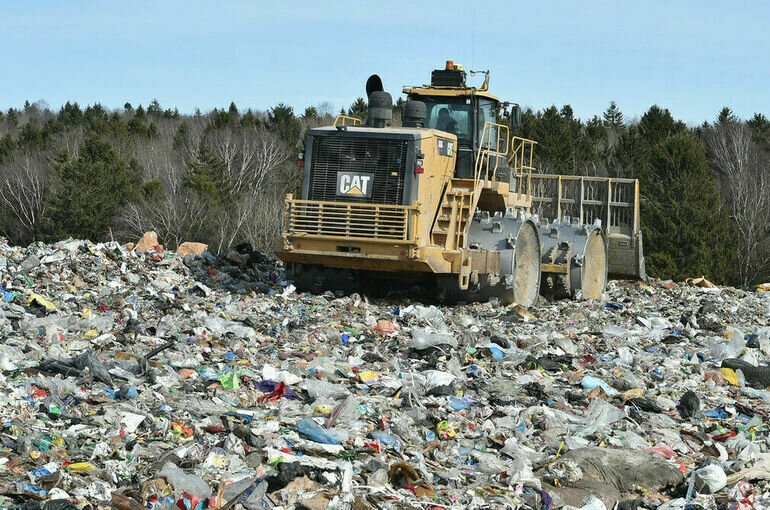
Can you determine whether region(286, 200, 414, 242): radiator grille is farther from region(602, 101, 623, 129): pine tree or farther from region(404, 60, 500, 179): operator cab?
region(602, 101, 623, 129): pine tree

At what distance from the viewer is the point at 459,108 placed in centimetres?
1313

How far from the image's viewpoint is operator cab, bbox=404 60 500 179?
42.4 feet

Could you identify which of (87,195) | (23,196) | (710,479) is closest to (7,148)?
(23,196)

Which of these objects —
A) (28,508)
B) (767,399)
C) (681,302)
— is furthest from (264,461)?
(681,302)

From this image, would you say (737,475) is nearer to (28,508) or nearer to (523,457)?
(523,457)

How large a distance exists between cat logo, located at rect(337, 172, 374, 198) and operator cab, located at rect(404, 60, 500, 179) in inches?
60.1

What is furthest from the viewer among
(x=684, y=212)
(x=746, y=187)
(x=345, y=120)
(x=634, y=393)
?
(x=746, y=187)

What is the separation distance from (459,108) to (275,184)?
33724 millimetres

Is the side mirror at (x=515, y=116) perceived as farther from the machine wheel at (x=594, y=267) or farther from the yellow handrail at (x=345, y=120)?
the machine wheel at (x=594, y=267)

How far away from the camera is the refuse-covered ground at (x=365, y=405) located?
5398mm

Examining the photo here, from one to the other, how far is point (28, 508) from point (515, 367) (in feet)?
16.4

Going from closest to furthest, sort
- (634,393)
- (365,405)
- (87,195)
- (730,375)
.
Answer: (365,405) < (634,393) < (730,375) < (87,195)

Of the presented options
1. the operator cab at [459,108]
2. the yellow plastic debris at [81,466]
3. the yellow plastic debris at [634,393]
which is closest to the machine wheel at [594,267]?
the operator cab at [459,108]

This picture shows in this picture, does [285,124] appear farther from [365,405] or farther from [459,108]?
[365,405]
